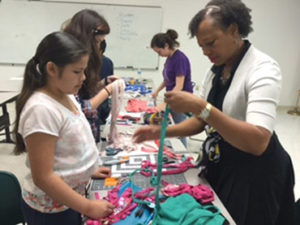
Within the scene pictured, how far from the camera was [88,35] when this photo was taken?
5.25 ft

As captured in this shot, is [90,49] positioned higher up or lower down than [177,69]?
higher up

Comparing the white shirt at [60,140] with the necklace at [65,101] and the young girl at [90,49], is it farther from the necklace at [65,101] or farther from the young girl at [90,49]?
the young girl at [90,49]

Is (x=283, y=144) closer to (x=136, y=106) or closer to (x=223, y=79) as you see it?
(x=136, y=106)

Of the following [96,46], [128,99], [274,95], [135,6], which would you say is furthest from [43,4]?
[274,95]

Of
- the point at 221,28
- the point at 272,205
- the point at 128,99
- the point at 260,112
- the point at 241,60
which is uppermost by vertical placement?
the point at 221,28

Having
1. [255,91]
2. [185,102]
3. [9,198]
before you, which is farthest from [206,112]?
[9,198]

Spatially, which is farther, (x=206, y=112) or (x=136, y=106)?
(x=136, y=106)

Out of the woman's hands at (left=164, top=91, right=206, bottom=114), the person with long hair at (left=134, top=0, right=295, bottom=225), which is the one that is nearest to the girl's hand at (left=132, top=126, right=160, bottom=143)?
the person with long hair at (left=134, top=0, right=295, bottom=225)

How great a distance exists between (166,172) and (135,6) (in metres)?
4.14

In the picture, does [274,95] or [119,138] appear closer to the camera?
[274,95]

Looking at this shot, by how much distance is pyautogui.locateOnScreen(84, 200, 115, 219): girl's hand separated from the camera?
38.6 inches

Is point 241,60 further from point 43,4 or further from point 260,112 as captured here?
point 43,4

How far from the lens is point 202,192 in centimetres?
116

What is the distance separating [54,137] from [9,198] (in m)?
0.70
